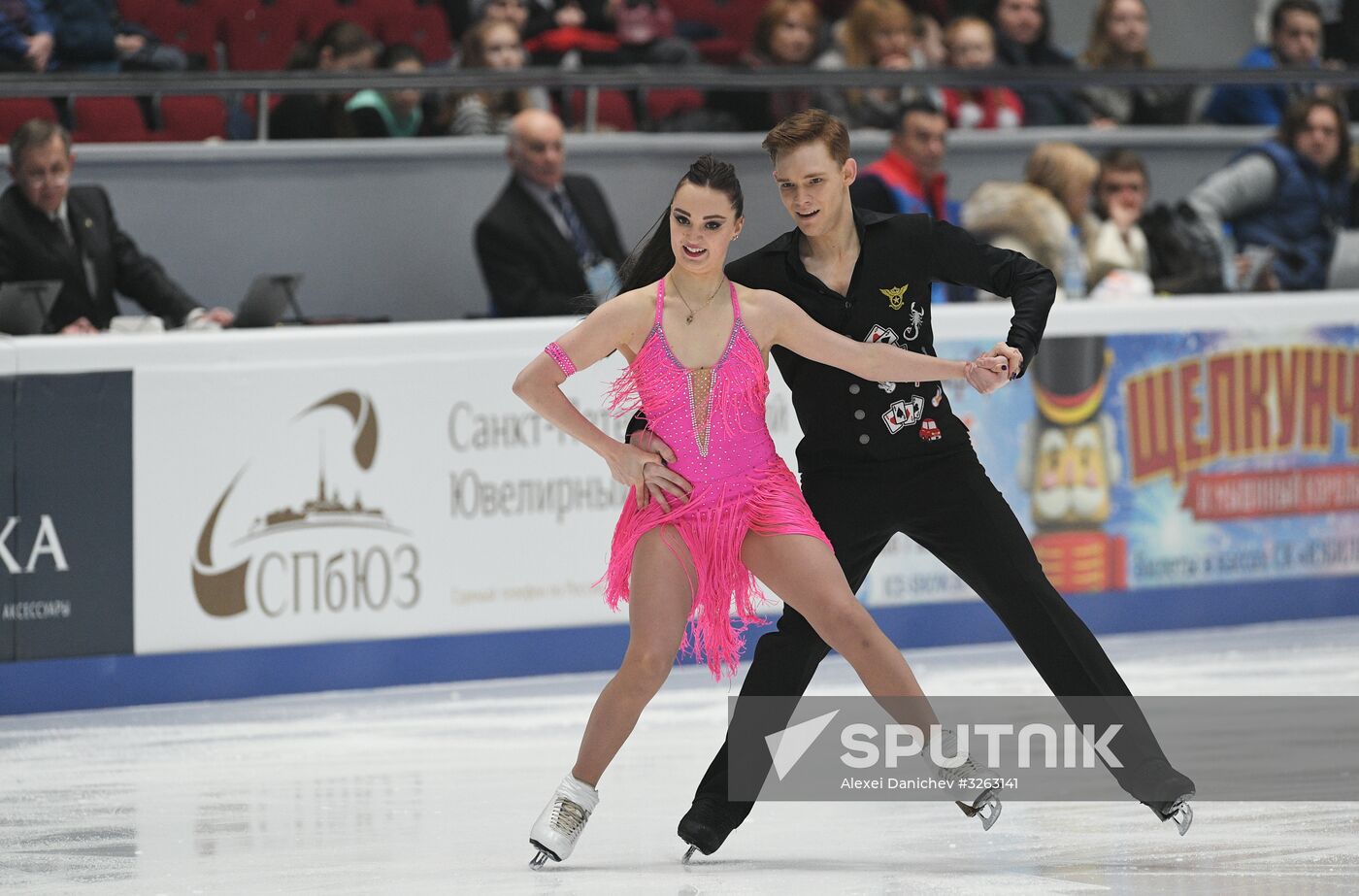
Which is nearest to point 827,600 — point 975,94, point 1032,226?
point 1032,226

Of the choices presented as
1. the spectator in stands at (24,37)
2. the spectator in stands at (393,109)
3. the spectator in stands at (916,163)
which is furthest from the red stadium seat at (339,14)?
the spectator in stands at (916,163)

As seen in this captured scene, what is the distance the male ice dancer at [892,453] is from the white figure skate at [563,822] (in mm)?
217

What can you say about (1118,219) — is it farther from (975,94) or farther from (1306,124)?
(975,94)

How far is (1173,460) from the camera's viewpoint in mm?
7066

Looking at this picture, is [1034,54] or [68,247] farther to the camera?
[1034,54]

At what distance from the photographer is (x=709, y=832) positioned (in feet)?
13.5

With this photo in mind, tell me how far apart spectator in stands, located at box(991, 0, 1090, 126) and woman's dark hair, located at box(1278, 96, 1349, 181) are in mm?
1182

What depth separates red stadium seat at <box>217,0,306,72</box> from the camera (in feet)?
28.5

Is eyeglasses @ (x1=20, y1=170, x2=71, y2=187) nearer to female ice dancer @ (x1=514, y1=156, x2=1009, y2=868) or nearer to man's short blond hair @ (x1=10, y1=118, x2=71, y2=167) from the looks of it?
man's short blond hair @ (x1=10, y1=118, x2=71, y2=167)

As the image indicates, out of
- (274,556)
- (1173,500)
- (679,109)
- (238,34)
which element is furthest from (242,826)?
(238,34)

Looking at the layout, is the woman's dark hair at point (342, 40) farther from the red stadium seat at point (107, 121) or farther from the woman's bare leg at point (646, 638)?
the woman's bare leg at point (646, 638)

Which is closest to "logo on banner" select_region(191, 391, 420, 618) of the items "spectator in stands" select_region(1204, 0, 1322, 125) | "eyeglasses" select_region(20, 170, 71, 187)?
"eyeglasses" select_region(20, 170, 71, 187)

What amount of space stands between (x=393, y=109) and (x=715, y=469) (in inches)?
165

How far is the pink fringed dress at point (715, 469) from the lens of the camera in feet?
13.3
